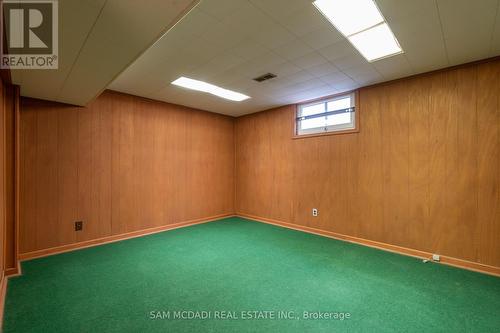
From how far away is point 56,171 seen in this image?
11.3ft

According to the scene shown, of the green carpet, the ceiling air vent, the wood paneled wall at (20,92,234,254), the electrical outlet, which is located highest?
the ceiling air vent

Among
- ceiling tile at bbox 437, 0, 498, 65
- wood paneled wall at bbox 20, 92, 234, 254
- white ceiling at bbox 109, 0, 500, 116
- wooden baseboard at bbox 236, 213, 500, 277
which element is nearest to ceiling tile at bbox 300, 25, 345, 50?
white ceiling at bbox 109, 0, 500, 116

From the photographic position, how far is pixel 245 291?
2334 millimetres

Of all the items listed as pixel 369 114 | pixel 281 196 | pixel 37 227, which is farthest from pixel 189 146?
pixel 369 114

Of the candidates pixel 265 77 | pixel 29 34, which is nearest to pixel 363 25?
pixel 265 77

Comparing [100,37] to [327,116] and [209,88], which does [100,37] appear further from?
[327,116]

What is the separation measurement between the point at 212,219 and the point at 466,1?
5.14 m

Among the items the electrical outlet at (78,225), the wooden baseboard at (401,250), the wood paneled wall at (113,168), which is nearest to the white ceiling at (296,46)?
the wood paneled wall at (113,168)

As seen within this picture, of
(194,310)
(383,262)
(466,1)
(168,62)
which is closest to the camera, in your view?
(466,1)

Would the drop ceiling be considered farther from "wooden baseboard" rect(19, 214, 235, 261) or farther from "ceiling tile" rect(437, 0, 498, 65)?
"wooden baseboard" rect(19, 214, 235, 261)

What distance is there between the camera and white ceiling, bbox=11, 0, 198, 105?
138cm

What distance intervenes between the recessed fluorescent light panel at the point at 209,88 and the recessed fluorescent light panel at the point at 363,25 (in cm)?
213

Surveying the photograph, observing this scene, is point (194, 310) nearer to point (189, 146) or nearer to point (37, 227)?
point (37, 227)

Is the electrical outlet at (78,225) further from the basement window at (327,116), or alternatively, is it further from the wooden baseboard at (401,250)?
the basement window at (327,116)
